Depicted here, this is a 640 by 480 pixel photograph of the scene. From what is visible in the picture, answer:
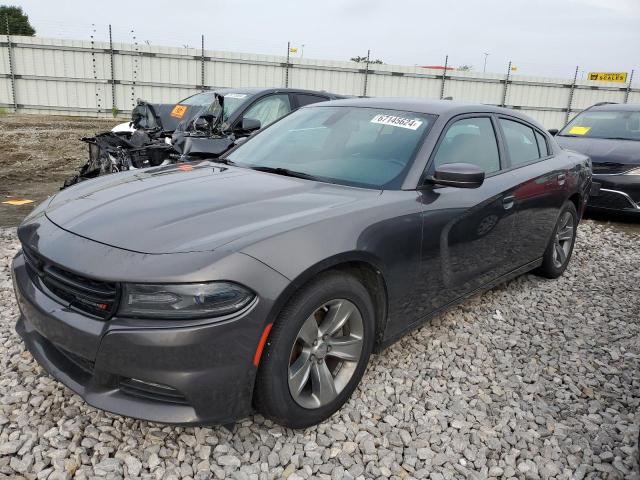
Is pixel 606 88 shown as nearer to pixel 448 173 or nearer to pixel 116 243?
pixel 448 173

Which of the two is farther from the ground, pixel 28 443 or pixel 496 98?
pixel 496 98

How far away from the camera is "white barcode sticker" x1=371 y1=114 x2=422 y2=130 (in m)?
3.06

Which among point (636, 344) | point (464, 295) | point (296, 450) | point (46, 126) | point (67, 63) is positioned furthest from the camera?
point (67, 63)

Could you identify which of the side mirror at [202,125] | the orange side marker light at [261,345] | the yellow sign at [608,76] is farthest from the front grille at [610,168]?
the yellow sign at [608,76]

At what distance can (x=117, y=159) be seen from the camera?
17.5 feet

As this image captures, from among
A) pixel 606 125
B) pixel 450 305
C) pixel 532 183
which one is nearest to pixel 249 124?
pixel 532 183

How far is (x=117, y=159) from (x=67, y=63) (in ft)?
47.4

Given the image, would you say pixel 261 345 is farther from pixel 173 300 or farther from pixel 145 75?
pixel 145 75

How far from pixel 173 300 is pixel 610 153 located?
669 cm

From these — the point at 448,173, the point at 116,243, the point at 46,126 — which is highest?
the point at 448,173

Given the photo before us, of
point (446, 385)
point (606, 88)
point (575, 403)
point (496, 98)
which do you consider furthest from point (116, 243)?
point (606, 88)

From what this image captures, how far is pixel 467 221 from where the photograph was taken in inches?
118

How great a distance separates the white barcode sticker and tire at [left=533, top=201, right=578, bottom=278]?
192 cm

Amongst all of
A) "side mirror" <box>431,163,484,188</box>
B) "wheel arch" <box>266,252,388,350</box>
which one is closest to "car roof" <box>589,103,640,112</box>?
"side mirror" <box>431,163,484,188</box>
